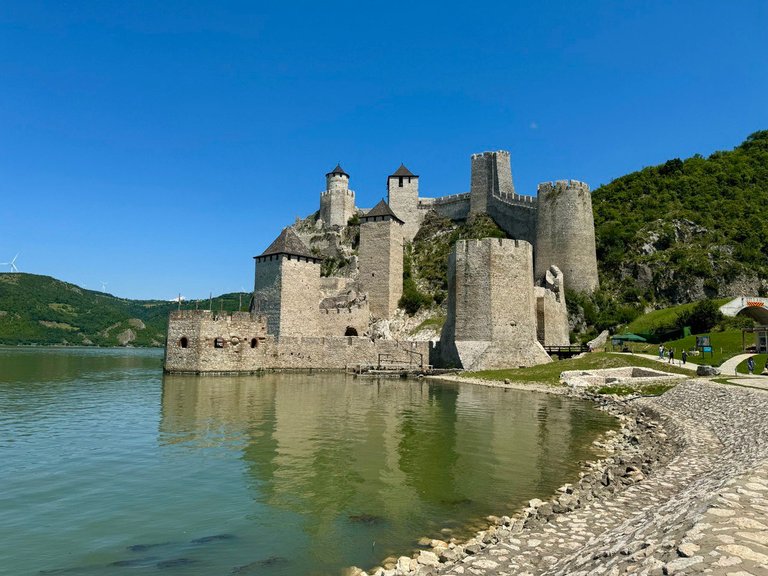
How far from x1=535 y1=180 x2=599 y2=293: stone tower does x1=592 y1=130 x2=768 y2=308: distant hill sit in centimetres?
249

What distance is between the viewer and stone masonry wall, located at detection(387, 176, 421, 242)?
54.2 metres

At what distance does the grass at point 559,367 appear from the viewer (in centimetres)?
2471

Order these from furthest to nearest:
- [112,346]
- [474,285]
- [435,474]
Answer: [112,346]
[474,285]
[435,474]

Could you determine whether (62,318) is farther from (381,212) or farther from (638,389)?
(638,389)

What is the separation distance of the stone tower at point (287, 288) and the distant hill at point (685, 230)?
22007 mm

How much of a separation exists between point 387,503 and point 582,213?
118ft

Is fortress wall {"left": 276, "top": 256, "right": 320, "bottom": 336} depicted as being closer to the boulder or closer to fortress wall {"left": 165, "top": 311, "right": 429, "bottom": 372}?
fortress wall {"left": 165, "top": 311, "right": 429, "bottom": 372}

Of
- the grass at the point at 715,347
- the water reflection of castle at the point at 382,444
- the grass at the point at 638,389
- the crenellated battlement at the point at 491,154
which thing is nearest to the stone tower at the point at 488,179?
the crenellated battlement at the point at 491,154

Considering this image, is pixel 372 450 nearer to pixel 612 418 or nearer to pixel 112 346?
pixel 612 418

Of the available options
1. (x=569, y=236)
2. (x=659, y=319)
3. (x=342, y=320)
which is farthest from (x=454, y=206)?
(x=659, y=319)

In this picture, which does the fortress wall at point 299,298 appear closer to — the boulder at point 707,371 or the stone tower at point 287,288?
the stone tower at point 287,288

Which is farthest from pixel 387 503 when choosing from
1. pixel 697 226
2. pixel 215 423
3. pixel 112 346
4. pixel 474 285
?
pixel 112 346

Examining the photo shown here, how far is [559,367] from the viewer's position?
26.4 meters

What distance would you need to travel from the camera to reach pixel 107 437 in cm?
1234
